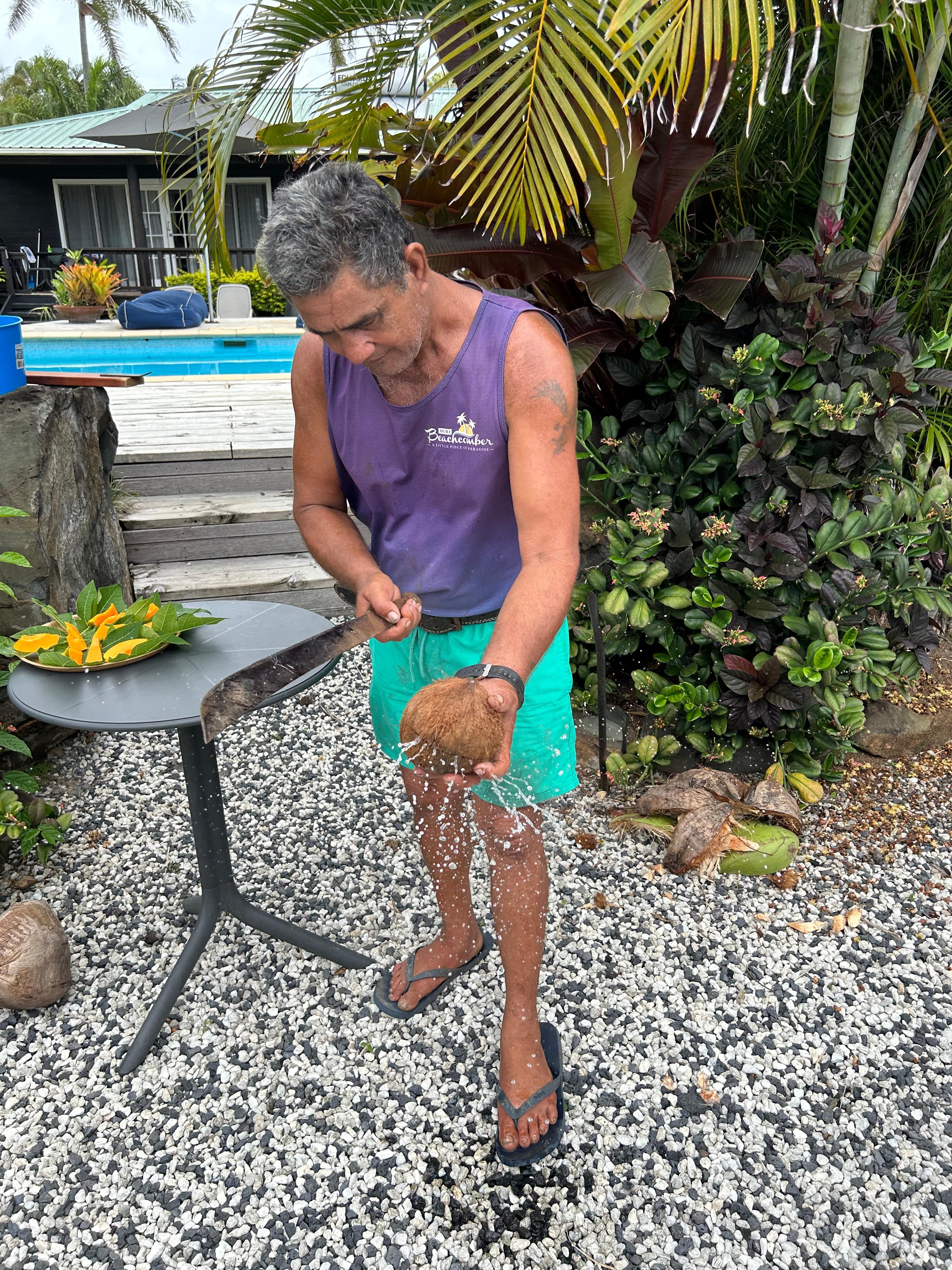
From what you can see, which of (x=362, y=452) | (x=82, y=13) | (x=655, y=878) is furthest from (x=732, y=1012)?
(x=82, y=13)

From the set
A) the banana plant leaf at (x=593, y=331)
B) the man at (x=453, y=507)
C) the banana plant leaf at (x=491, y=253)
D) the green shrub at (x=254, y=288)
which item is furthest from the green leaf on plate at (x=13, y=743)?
the green shrub at (x=254, y=288)

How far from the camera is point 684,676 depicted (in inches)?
129

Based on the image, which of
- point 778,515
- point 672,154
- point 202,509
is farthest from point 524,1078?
point 202,509

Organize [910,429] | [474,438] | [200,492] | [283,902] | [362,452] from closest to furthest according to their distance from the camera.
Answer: [474,438] < [362,452] < [283,902] < [910,429] < [200,492]

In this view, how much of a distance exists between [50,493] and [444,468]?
224 cm

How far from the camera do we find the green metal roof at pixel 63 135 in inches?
569

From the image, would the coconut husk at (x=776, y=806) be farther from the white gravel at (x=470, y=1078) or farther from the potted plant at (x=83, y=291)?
the potted plant at (x=83, y=291)

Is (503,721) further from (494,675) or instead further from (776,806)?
(776,806)

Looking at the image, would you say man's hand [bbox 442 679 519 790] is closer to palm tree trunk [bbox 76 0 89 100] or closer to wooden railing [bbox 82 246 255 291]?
wooden railing [bbox 82 246 255 291]

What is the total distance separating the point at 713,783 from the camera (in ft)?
9.95

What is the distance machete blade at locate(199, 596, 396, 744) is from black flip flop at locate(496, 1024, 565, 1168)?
1.07 meters

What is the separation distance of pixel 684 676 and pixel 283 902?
1697 mm

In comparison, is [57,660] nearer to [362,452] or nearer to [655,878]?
[362,452]

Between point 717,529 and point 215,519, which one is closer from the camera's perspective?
point 717,529
